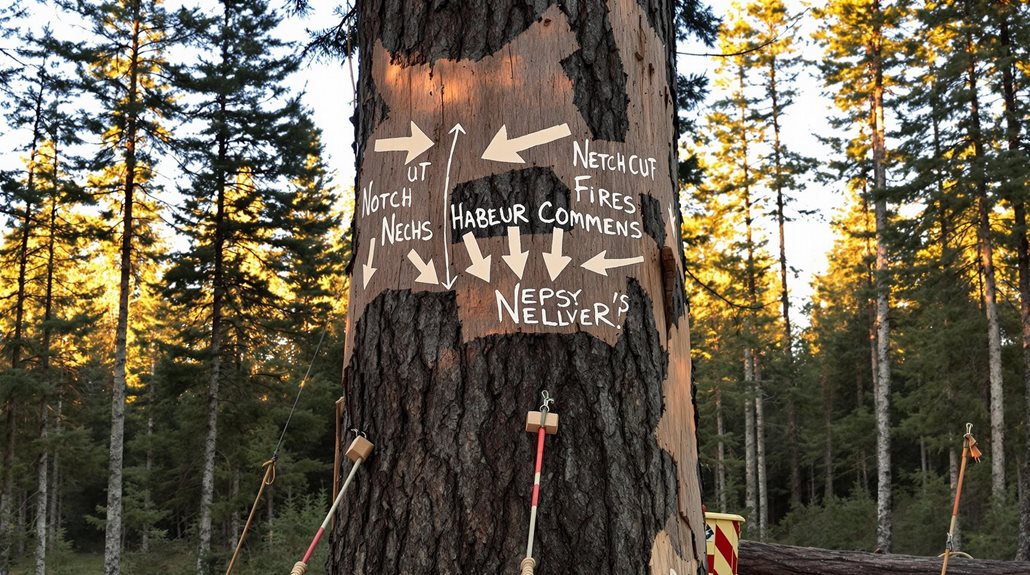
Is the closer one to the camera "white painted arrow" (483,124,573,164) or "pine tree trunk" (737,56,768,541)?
"white painted arrow" (483,124,573,164)

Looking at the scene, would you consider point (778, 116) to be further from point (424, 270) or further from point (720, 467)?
point (424, 270)

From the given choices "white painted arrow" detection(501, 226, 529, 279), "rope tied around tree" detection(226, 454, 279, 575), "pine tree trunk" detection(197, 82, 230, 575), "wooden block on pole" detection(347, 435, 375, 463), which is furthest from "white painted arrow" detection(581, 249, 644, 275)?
"pine tree trunk" detection(197, 82, 230, 575)

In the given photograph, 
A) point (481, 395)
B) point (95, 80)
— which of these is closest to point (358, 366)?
point (481, 395)

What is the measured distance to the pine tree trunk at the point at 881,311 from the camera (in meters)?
18.7

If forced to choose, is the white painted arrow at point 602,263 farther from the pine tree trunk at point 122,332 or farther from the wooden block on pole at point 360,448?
the pine tree trunk at point 122,332

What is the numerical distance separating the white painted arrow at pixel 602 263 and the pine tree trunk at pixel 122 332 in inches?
684

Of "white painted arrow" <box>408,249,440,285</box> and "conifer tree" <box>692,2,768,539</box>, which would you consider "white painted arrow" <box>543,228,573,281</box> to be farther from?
"conifer tree" <box>692,2,768,539</box>

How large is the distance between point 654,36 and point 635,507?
4.36 ft

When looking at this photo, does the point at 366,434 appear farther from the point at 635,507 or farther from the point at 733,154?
the point at 733,154

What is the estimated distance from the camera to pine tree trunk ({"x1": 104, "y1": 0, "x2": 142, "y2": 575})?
16766 mm

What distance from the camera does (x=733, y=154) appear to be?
2770 cm

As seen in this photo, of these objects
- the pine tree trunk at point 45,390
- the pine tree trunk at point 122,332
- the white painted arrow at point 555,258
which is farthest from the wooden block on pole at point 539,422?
the pine tree trunk at point 45,390

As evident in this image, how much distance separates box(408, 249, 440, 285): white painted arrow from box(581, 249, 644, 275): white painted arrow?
15.3 inches

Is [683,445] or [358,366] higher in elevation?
[358,366]
